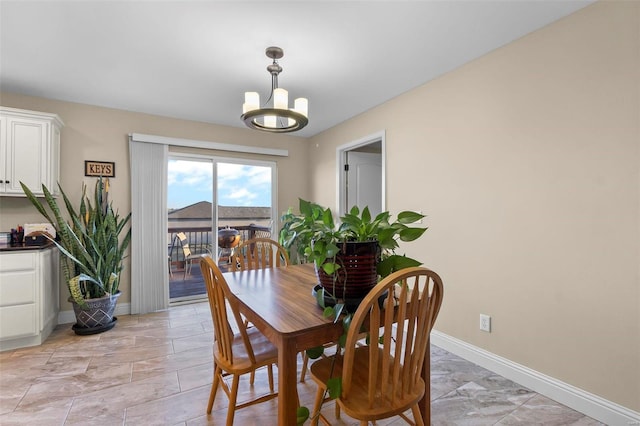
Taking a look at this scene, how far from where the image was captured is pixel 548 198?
1961 millimetres

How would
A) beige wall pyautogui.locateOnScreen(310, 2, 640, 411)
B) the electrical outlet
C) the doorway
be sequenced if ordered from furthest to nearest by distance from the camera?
the doorway → the electrical outlet → beige wall pyautogui.locateOnScreen(310, 2, 640, 411)

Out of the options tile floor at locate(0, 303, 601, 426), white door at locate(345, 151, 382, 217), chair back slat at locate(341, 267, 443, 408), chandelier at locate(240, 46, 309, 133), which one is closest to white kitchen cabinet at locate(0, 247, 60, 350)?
tile floor at locate(0, 303, 601, 426)

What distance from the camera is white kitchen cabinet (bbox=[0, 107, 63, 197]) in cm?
276

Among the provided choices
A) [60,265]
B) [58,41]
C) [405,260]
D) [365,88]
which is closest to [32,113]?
[58,41]

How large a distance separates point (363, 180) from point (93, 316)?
3.47 meters

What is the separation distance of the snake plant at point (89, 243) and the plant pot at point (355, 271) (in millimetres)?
2854

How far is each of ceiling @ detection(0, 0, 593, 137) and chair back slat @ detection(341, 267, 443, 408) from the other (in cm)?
167

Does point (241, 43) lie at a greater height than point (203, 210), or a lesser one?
greater

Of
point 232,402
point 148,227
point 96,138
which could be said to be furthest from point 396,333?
point 96,138

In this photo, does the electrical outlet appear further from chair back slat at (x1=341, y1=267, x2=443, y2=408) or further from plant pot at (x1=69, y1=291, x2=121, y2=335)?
plant pot at (x1=69, y1=291, x2=121, y2=335)

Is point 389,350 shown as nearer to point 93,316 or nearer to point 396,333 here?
point 396,333

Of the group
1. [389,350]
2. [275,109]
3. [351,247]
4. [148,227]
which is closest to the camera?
[389,350]

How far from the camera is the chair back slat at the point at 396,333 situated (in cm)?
106

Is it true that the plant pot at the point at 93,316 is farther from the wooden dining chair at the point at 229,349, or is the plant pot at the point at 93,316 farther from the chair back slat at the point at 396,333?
the chair back slat at the point at 396,333
